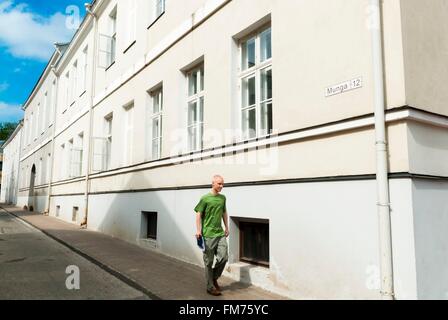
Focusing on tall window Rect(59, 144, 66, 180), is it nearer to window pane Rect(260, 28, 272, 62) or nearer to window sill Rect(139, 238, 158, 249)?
window sill Rect(139, 238, 158, 249)

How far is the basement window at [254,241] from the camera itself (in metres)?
6.03

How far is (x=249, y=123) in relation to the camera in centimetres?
674

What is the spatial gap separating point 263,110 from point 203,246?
7.87ft

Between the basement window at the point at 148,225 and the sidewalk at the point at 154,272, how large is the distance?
40 centimetres

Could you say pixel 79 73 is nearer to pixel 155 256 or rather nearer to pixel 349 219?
pixel 155 256

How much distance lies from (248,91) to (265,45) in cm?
82

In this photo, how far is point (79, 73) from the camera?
17688mm

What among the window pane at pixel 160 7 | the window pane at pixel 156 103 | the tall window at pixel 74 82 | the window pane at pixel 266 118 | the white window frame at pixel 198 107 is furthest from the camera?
the tall window at pixel 74 82

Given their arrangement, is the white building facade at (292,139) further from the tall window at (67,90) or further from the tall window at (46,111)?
the tall window at (46,111)

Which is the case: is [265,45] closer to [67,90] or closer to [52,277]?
[52,277]

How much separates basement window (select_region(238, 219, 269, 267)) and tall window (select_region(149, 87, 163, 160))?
13.5 feet

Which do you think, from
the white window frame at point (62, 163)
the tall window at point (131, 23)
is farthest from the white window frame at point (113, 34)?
the white window frame at point (62, 163)
